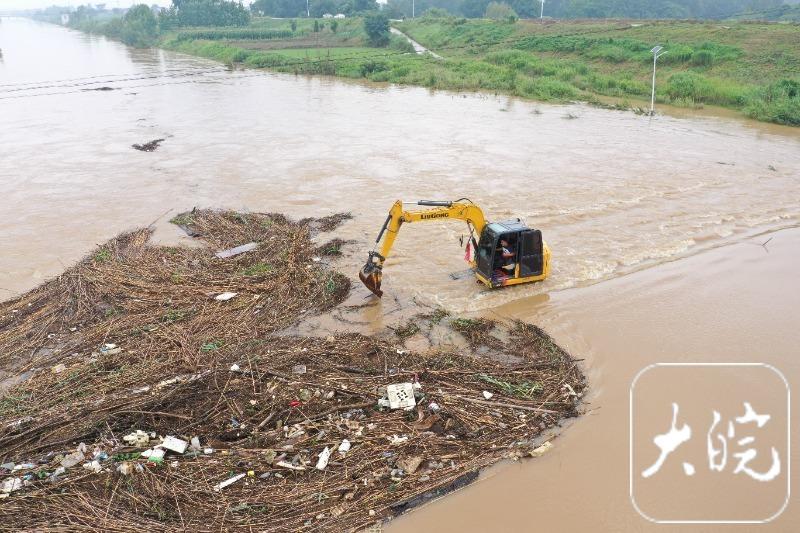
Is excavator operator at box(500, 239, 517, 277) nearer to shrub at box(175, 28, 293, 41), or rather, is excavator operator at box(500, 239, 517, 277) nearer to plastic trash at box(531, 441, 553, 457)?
plastic trash at box(531, 441, 553, 457)

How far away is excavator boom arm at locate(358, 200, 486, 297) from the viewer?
10352 millimetres

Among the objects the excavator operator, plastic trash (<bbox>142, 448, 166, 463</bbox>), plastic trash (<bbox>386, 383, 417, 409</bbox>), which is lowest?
plastic trash (<bbox>142, 448, 166, 463</bbox>)

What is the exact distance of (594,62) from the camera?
4419 centimetres

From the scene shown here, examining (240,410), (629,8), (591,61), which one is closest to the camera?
(240,410)

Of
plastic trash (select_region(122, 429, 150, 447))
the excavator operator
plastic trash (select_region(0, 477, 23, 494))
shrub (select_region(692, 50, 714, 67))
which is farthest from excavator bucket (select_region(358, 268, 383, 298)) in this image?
shrub (select_region(692, 50, 714, 67))

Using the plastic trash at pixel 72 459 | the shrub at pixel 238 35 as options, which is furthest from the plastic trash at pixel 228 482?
the shrub at pixel 238 35

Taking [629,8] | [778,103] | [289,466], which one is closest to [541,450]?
[289,466]

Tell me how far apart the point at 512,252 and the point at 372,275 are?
275 centimetres

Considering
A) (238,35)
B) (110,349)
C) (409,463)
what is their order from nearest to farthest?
(409,463) → (110,349) → (238,35)

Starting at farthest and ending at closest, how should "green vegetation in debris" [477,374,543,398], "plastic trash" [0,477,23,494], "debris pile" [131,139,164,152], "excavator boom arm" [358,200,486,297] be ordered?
1. "debris pile" [131,139,164,152]
2. "excavator boom arm" [358,200,486,297]
3. "green vegetation in debris" [477,374,543,398]
4. "plastic trash" [0,477,23,494]

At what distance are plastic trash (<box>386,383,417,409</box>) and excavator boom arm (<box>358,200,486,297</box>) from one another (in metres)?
3.05

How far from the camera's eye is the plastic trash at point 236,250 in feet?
43.0

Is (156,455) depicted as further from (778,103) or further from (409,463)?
(778,103)

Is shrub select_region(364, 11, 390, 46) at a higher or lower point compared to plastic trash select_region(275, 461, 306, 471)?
higher
